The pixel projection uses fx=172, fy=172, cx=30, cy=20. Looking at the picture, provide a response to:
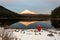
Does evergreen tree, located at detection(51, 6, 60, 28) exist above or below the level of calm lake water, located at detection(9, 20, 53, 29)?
above

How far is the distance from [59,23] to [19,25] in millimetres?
2255

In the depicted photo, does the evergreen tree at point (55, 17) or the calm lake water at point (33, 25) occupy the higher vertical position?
the evergreen tree at point (55, 17)

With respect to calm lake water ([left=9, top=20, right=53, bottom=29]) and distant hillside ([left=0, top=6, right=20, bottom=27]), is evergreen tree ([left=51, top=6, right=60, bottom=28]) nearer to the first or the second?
calm lake water ([left=9, top=20, right=53, bottom=29])

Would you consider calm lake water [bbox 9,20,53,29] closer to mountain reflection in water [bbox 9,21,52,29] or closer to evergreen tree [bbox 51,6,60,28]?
mountain reflection in water [bbox 9,21,52,29]

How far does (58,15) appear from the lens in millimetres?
9305

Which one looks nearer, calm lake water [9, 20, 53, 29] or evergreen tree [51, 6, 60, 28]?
calm lake water [9, 20, 53, 29]

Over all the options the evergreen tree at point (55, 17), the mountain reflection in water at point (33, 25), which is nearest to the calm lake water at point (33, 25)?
the mountain reflection in water at point (33, 25)

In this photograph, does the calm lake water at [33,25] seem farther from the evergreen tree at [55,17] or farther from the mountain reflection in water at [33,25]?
the evergreen tree at [55,17]

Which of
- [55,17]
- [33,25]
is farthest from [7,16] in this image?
[55,17]

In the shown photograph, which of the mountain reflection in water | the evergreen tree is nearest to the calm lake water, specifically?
the mountain reflection in water

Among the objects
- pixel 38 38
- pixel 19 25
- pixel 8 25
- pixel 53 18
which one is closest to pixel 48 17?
pixel 53 18

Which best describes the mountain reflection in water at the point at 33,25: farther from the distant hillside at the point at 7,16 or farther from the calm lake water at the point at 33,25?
the distant hillside at the point at 7,16

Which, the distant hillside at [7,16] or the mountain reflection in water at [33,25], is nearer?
the mountain reflection in water at [33,25]

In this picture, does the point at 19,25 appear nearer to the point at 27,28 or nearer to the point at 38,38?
the point at 27,28
